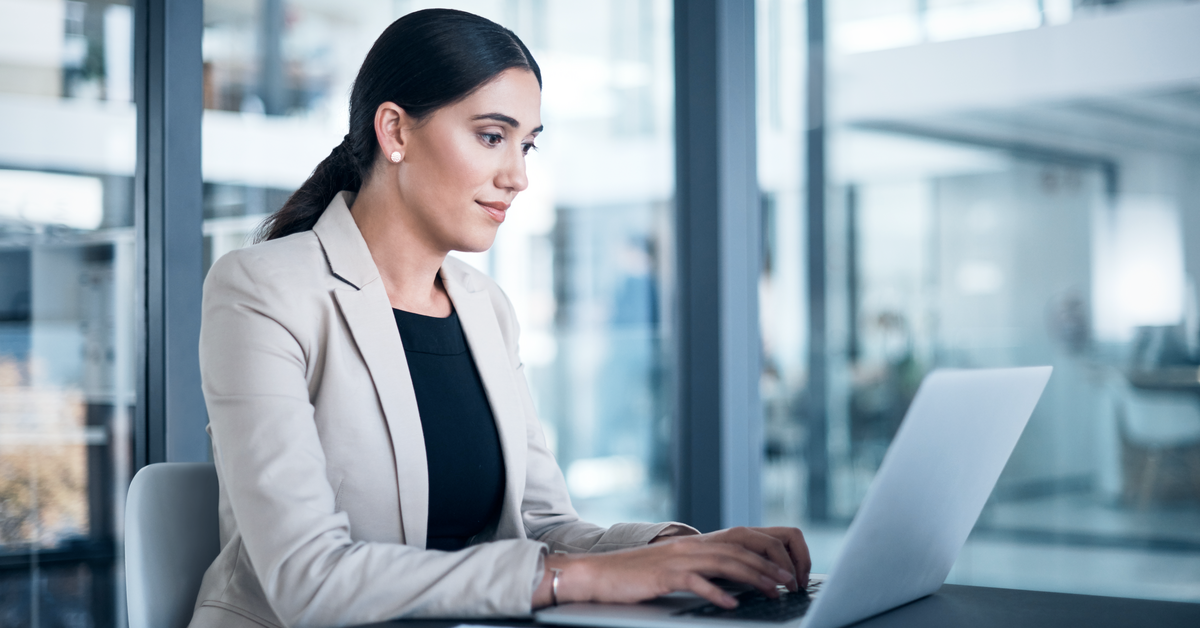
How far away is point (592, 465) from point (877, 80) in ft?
9.77

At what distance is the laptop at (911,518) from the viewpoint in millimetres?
776

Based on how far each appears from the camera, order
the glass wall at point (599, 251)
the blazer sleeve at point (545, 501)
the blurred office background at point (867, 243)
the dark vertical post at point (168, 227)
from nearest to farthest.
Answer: the blazer sleeve at point (545, 501) < the dark vertical post at point (168, 227) < the blurred office background at point (867, 243) < the glass wall at point (599, 251)

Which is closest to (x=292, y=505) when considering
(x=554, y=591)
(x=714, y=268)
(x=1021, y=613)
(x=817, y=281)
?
(x=554, y=591)

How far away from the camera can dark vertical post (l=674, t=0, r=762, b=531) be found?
206 cm

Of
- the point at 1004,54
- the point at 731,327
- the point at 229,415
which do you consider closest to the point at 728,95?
the point at 731,327

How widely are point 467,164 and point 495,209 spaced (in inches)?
3.1

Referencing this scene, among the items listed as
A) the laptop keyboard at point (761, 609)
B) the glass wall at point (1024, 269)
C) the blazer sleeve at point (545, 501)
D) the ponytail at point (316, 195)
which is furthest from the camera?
the glass wall at point (1024, 269)

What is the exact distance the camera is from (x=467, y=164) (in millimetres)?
1378

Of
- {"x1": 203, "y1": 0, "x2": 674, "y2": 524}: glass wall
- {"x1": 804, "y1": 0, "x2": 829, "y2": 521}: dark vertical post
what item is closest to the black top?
{"x1": 804, "y1": 0, "x2": 829, "y2": 521}: dark vertical post

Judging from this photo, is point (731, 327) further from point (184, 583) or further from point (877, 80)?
point (877, 80)

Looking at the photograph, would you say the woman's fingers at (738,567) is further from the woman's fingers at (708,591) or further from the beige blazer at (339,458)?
the beige blazer at (339,458)

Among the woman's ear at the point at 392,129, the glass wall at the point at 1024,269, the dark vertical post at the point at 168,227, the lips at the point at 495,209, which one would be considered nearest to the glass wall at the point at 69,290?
the dark vertical post at the point at 168,227

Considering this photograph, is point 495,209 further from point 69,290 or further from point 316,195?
point 69,290

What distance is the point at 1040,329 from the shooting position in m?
3.42
